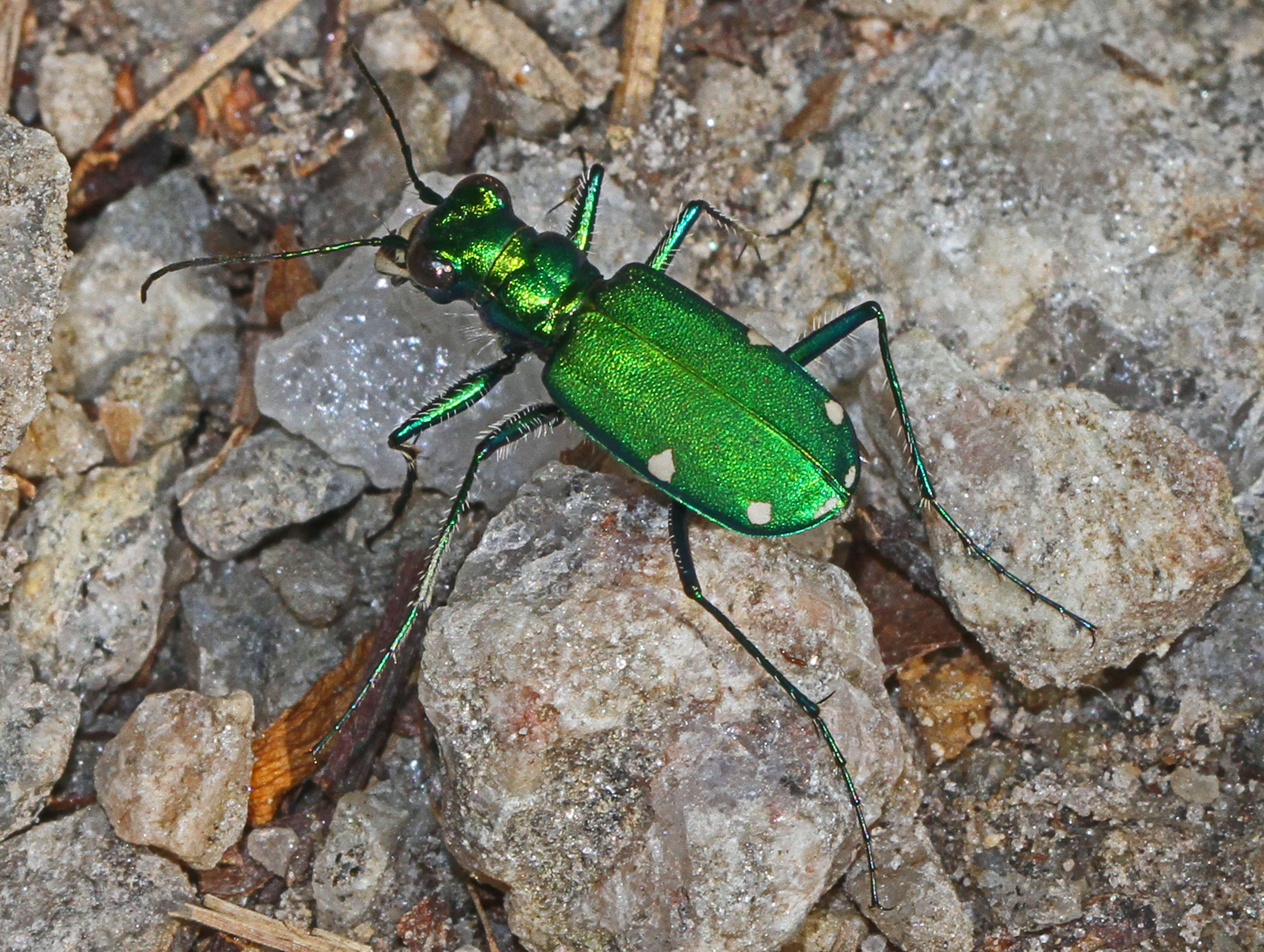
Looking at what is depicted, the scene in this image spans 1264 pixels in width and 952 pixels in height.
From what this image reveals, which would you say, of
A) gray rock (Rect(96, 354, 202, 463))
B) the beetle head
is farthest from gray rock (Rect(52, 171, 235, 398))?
the beetle head

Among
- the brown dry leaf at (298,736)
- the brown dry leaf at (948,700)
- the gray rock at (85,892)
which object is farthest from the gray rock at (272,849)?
the brown dry leaf at (948,700)

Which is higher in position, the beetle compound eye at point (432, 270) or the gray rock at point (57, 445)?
the beetle compound eye at point (432, 270)

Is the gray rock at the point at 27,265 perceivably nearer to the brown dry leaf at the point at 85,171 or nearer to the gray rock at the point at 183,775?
the brown dry leaf at the point at 85,171

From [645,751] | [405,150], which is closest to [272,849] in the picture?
[645,751]

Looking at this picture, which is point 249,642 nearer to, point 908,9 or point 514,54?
point 514,54

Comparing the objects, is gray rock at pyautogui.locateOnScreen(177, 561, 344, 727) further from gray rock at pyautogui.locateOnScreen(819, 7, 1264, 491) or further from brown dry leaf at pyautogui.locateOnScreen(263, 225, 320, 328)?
gray rock at pyautogui.locateOnScreen(819, 7, 1264, 491)

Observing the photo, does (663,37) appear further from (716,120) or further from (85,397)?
(85,397)

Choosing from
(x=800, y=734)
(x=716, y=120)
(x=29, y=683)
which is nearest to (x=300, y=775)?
(x=29, y=683)
